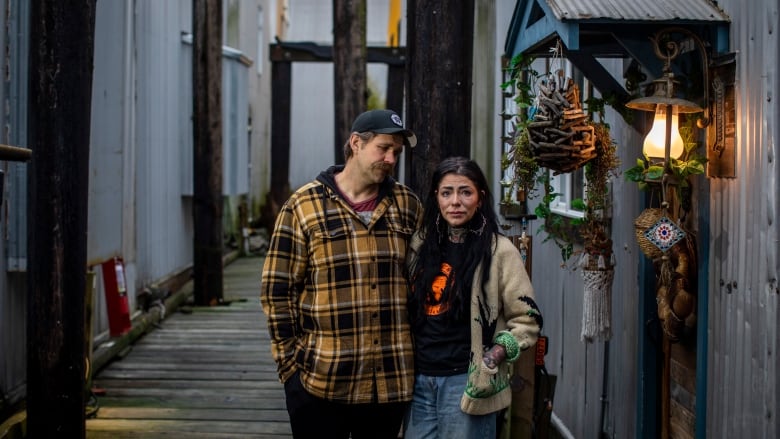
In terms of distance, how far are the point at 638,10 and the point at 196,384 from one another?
539cm

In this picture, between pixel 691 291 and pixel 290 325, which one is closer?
pixel 290 325

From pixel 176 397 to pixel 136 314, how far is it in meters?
3.00

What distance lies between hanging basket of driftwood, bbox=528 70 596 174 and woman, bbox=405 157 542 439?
0.63 m

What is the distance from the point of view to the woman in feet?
11.4

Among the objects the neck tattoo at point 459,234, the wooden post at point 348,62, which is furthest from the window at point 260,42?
the neck tattoo at point 459,234

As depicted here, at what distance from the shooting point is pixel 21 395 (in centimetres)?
→ 681

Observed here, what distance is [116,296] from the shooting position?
890cm

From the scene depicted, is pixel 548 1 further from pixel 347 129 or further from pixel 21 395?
pixel 347 129

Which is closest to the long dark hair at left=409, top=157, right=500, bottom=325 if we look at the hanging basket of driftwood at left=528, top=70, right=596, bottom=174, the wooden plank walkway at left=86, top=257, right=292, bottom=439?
the hanging basket of driftwood at left=528, top=70, right=596, bottom=174

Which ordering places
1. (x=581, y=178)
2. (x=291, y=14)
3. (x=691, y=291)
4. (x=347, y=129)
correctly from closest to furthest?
(x=691, y=291), (x=581, y=178), (x=347, y=129), (x=291, y=14)

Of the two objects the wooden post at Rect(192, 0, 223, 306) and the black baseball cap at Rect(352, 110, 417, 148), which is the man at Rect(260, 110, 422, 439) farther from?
the wooden post at Rect(192, 0, 223, 306)

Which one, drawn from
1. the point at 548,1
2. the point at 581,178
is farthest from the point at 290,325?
the point at 581,178

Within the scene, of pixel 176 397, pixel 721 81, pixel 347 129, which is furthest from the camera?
pixel 347 129

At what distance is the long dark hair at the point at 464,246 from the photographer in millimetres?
3496
